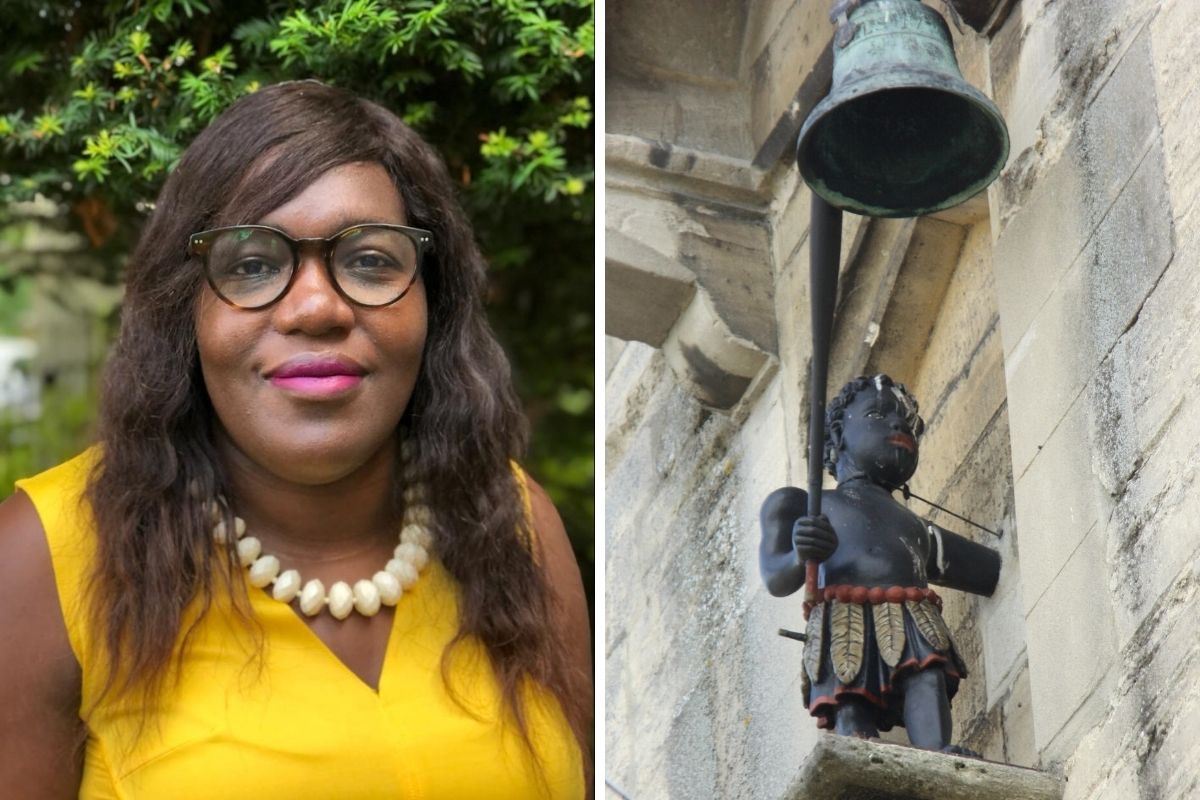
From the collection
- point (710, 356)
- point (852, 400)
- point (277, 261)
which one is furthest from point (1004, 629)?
point (277, 261)

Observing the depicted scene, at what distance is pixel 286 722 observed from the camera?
2.29 m

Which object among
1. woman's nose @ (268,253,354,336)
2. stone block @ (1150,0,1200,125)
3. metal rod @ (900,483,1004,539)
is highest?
stone block @ (1150,0,1200,125)

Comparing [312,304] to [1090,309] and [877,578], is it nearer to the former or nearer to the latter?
[877,578]

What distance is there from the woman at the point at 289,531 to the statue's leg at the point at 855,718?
36cm

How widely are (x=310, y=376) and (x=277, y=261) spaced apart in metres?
0.15

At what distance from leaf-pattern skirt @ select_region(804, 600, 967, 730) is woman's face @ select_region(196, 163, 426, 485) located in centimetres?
65

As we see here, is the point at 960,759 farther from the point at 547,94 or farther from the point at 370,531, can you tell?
the point at 547,94

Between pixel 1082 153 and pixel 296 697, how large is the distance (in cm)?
122

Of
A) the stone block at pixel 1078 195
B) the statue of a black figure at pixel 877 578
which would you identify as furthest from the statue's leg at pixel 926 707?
the stone block at pixel 1078 195

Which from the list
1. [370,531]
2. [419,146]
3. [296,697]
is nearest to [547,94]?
[419,146]

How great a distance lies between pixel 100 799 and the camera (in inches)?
90.0

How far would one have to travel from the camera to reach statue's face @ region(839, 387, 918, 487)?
246cm

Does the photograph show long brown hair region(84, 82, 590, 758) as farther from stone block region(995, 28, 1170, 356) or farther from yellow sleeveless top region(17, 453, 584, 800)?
stone block region(995, 28, 1170, 356)

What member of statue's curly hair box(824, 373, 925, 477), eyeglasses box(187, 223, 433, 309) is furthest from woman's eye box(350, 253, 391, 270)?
statue's curly hair box(824, 373, 925, 477)
